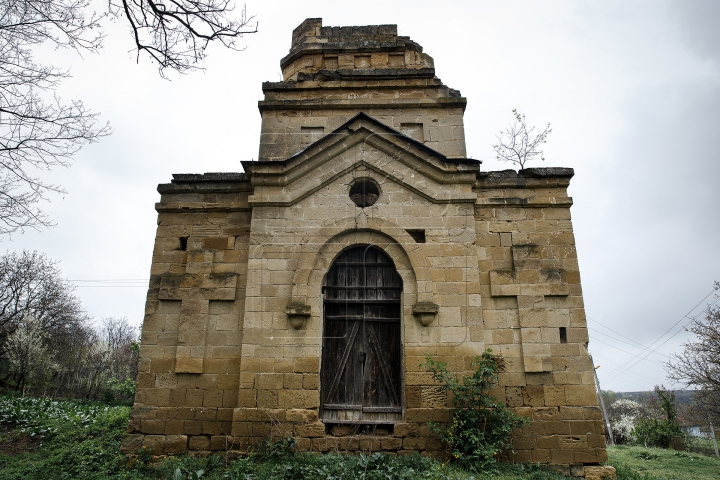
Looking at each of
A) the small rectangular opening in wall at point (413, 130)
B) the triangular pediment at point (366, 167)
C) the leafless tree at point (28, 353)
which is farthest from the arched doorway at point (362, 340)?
the leafless tree at point (28, 353)

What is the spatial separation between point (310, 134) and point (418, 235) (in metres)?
3.47

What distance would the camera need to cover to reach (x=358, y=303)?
26.8 feet

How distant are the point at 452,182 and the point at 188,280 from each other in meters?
5.20

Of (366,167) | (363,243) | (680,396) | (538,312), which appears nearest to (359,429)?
(363,243)

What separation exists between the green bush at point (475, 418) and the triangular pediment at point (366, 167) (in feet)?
10.1

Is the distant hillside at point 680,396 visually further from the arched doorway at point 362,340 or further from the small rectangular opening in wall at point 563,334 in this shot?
the arched doorway at point 362,340

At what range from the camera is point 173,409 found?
781cm

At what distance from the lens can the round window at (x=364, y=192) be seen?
867 cm

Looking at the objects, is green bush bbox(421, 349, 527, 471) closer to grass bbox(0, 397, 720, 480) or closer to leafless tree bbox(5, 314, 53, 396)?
grass bbox(0, 397, 720, 480)

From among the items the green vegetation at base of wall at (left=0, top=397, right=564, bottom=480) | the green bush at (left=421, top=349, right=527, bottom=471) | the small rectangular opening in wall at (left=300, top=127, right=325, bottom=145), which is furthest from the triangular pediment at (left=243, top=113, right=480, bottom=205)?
the green vegetation at base of wall at (left=0, top=397, right=564, bottom=480)

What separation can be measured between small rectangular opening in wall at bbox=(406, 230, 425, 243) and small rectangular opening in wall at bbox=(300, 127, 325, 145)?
318 cm

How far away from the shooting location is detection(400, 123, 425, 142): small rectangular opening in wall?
32.4 feet

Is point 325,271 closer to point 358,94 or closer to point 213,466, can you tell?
point 213,466

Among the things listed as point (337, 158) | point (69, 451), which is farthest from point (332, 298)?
point (69, 451)
